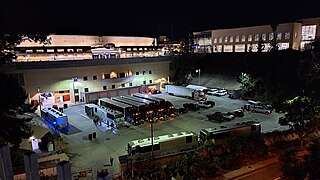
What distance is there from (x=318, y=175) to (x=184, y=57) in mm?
41416

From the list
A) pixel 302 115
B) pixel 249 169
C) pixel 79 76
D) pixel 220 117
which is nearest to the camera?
pixel 249 169

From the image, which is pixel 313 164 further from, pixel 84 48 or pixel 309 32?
pixel 309 32

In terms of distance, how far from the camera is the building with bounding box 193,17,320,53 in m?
50.2

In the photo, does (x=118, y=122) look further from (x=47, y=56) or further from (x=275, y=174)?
(x=47, y=56)

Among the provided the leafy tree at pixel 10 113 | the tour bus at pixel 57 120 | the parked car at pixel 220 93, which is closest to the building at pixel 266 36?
the parked car at pixel 220 93

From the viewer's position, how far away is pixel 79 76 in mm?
38875

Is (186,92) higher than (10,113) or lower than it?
lower

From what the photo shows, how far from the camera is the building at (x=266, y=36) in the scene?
5016 centimetres

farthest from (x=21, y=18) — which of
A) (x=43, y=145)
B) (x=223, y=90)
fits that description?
(x=223, y=90)

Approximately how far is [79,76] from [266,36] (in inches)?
1608

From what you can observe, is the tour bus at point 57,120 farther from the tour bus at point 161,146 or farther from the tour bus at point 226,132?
the tour bus at point 226,132

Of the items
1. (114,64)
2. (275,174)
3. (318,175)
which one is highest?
(114,64)

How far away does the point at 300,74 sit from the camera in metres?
34.6

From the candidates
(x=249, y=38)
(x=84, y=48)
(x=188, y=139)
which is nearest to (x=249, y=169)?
(x=188, y=139)
